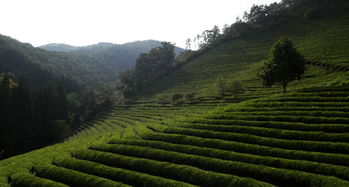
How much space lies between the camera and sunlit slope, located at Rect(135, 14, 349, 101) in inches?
2718

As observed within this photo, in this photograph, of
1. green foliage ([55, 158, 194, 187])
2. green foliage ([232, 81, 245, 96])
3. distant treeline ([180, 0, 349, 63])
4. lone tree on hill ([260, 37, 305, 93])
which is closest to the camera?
green foliage ([55, 158, 194, 187])

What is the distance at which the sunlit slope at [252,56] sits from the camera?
69.0m

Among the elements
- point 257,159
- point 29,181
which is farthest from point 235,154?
point 29,181

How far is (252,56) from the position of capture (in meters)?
98.4

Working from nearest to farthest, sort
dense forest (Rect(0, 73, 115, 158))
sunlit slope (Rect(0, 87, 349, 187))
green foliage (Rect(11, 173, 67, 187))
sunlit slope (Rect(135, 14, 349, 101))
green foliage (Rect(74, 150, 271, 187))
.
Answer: green foliage (Rect(74, 150, 271, 187)), sunlit slope (Rect(0, 87, 349, 187)), green foliage (Rect(11, 173, 67, 187)), dense forest (Rect(0, 73, 115, 158)), sunlit slope (Rect(135, 14, 349, 101))

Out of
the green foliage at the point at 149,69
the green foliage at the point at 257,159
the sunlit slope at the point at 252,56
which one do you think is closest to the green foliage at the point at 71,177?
the green foliage at the point at 257,159

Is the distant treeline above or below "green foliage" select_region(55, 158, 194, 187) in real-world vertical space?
above

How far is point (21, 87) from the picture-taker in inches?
2712

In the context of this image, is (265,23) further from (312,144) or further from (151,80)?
(312,144)

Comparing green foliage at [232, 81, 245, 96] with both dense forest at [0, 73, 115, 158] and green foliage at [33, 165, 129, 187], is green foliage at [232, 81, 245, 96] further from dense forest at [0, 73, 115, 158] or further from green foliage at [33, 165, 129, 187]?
dense forest at [0, 73, 115, 158]

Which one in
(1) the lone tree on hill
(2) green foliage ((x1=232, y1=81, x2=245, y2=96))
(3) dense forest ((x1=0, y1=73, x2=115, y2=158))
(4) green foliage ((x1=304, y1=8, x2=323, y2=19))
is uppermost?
(4) green foliage ((x1=304, y1=8, x2=323, y2=19))

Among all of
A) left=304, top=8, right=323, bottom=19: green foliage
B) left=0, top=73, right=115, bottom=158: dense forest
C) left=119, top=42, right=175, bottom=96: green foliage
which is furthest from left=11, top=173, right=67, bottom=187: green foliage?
left=304, top=8, right=323, bottom=19: green foliage

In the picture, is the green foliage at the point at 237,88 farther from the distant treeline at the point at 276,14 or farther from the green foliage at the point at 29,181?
the distant treeline at the point at 276,14

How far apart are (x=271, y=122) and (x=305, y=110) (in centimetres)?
493
